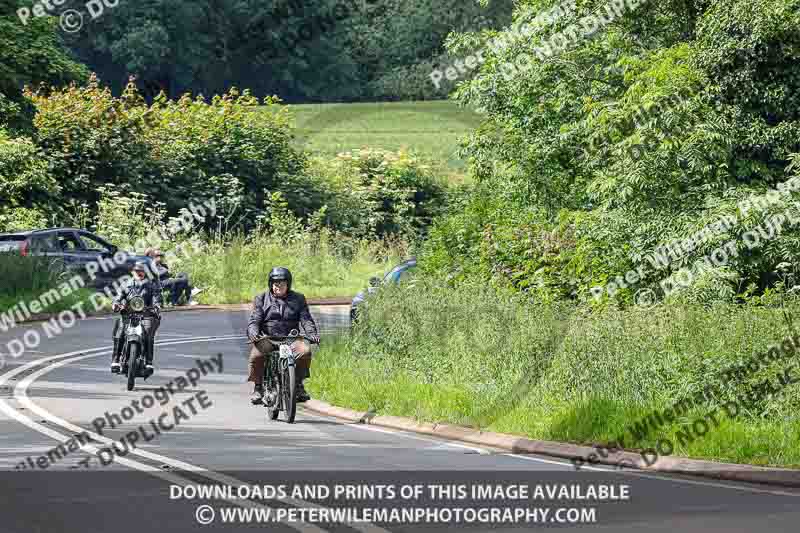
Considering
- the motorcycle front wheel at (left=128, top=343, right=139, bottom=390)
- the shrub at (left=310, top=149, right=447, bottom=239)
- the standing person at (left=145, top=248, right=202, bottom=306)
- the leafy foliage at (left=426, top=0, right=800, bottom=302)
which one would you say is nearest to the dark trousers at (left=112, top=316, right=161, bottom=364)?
the motorcycle front wheel at (left=128, top=343, right=139, bottom=390)

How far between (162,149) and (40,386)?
32.7 m

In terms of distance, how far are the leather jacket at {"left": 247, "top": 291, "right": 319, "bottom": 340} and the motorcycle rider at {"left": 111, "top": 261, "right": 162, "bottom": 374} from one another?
4.78 metres

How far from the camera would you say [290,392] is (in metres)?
20.5

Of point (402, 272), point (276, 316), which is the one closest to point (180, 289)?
point (402, 272)

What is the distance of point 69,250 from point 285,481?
31.1 meters

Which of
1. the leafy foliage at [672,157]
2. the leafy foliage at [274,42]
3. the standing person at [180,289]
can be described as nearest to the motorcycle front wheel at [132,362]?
the leafy foliage at [672,157]

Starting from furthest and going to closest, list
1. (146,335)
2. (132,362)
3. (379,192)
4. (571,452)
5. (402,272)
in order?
(379,192) → (402,272) → (146,335) → (132,362) → (571,452)

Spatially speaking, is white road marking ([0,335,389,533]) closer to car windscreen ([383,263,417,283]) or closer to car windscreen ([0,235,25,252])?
car windscreen ([383,263,417,283])

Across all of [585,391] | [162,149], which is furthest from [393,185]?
[585,391]

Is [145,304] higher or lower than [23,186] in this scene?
lower

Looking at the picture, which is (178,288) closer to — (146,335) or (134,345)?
(146,335)

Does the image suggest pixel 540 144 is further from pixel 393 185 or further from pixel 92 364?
pixel 393 185

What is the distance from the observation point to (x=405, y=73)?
Result: 320ft

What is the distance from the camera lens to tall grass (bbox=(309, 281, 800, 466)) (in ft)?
57.9
